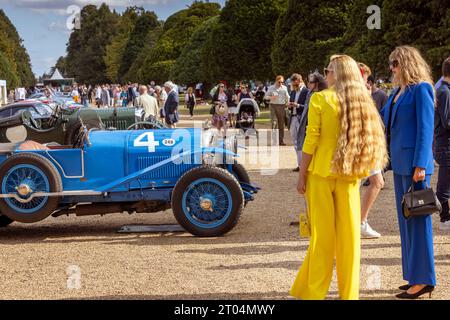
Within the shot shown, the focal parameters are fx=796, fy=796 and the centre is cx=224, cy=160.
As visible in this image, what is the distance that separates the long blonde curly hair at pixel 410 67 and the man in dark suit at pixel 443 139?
2268 mm

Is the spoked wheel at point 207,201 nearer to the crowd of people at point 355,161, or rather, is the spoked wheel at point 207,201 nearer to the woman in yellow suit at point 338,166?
the crowd of people at point 355,161

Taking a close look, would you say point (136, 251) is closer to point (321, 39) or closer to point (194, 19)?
point (321, 39)

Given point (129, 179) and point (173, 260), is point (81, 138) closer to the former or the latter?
point (129, 179)

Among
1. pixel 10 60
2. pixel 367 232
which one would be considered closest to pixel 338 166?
pixel 367 232

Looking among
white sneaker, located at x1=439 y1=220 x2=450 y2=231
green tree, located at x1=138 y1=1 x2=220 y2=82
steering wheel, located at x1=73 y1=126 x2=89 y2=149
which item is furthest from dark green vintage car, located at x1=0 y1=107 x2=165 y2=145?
green tree, located at x1=138 y1=1 x2=220 y2=82

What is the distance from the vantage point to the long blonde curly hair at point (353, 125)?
5.59m

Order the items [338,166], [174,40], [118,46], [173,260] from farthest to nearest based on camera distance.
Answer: [118,46]
[174,40]
[173,260]
[338,166]

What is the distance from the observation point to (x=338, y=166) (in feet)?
18.3

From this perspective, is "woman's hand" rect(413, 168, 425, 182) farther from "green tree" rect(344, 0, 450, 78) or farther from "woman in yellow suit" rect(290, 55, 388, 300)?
"green tree" rect(344, 0, 450, 78)

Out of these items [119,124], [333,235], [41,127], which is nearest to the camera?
[333,235]

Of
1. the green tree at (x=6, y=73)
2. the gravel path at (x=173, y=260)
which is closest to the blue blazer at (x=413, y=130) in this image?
the gravel path at (x=173, y=260)

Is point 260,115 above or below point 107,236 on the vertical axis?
above

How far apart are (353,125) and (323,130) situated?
0.22 m
